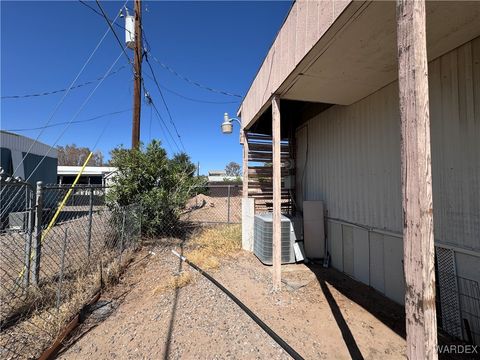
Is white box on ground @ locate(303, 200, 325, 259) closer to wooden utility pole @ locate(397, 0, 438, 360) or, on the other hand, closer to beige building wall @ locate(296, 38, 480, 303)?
beige building wall @ locate(296, 38, 480, 303)

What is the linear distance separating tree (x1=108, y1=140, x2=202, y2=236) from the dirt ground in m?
2.33

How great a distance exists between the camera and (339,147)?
4.95 meters

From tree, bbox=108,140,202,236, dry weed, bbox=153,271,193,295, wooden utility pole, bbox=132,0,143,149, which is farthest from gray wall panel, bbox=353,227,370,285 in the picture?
wooden utility pole, bbox=132,0,143,149

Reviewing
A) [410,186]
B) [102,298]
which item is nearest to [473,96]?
[410,186]

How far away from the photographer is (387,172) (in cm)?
379

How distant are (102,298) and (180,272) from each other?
1.22 meters

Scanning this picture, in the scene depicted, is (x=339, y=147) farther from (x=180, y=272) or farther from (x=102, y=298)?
(x=102, y=298)

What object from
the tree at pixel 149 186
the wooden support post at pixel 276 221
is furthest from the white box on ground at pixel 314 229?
the tree at pixel 149 186

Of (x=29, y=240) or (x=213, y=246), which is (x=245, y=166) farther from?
(x=29, y=240)

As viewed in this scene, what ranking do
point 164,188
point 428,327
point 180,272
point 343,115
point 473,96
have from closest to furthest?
point 428,327 < point 473,96 < point 180,272 < point 343,115 < point 164,188

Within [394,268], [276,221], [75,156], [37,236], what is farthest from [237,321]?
[75,156]

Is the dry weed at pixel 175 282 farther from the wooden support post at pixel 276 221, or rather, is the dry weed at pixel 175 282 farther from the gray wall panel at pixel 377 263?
the gray wall panel at pixel 377 263

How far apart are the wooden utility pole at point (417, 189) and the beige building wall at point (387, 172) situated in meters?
1.86

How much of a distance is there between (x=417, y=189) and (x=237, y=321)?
96.0 inches
